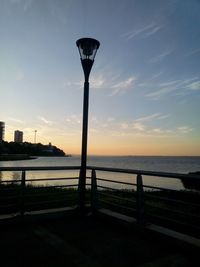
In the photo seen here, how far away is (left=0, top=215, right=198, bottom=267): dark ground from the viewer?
3.45m

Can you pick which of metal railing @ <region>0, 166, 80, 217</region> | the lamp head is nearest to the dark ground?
metal railing @ <region>0, 166, 80, 217</region>

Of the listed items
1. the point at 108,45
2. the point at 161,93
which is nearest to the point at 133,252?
the point at 108,45

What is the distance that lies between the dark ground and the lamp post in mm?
963

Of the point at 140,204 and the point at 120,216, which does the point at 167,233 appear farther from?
the point at 120,216

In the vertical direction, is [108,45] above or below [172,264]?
above

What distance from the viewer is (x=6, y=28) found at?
884cm

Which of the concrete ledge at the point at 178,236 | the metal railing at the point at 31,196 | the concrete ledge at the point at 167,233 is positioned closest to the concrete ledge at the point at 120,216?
the concrete ledge at the point at 167,233

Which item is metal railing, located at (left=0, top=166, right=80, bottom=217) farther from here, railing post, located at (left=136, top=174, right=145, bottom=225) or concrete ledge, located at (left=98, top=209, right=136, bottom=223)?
railing post, located at (left=136, top=174, right=145, bottom=225)

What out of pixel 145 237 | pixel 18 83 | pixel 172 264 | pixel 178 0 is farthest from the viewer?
pixel 18 83

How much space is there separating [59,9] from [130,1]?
2.30 m

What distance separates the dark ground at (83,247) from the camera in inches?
136

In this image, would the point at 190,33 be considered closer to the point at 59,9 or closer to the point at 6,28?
the point at 59,9

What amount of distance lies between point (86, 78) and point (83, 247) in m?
3.73

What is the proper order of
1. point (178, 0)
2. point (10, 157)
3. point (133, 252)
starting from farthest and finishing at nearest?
point (10, 157)
point (178, 0)
point (133, 252)
